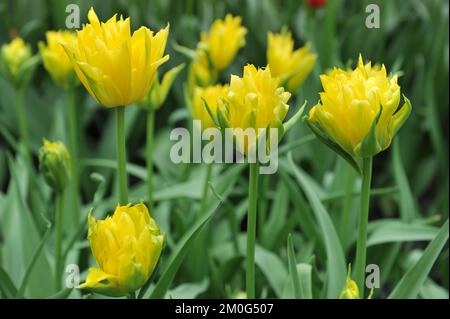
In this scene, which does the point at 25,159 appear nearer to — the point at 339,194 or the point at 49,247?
the point at 49,247

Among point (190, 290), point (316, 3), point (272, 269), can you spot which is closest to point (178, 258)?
point (190, 290)

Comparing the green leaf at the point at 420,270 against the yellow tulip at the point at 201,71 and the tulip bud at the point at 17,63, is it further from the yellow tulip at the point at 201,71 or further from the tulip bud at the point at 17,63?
the tulip bud at the point at 17,63

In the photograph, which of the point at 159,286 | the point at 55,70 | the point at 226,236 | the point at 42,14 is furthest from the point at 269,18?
the point at 159,286

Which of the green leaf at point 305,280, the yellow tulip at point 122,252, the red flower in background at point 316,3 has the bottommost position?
the green leaf at point 305,280

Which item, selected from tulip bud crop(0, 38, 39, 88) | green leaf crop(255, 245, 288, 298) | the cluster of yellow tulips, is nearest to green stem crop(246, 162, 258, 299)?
the cluster of yellow tulips

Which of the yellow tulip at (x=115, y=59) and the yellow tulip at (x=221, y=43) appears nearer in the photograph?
the yellow tulip at (x=115, y=59)

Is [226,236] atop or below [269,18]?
below

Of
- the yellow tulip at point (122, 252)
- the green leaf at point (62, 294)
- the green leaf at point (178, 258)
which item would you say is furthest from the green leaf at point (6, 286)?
the yellow tulip at point (122, 252)
